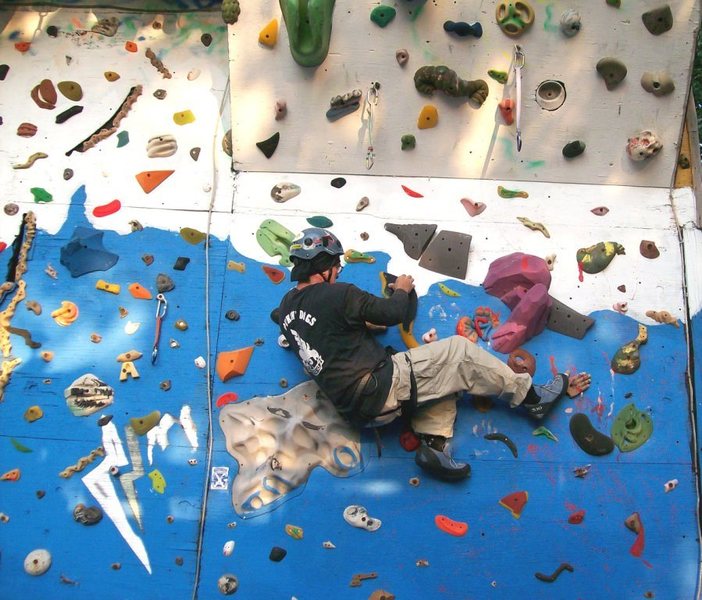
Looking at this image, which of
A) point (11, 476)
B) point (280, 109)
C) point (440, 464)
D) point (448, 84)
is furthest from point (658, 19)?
point (11, 476)

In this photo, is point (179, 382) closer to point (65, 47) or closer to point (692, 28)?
point (65, 47)

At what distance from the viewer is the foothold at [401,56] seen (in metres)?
4.01

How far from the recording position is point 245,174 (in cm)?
419

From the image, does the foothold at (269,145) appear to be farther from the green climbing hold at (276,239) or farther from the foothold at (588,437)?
the foothold at (588,437)

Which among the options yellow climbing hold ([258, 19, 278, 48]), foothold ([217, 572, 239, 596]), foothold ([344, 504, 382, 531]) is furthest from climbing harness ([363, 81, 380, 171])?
foothold ([217, 572, 239, 596])

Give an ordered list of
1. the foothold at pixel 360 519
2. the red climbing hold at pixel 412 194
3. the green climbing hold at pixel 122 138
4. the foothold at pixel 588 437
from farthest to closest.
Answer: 1. the green climbing hold at pixel 122 138
2. the red climbing hold at pixel 412 194
3. the foothold at pixel 588 437
4. the foothold at pixel 360 519

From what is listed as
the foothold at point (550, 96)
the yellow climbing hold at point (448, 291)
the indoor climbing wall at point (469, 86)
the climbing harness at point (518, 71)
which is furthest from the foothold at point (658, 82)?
the yellow climbing hold at point (448, 291)

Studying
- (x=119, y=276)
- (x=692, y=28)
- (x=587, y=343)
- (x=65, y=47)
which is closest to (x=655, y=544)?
(x=587, y=343)

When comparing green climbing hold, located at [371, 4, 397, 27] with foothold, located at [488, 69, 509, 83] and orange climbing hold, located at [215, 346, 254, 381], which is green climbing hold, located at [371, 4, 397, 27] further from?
orange climbing hold, located at [215, 346, 254, 381]

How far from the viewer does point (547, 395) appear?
3.54 m

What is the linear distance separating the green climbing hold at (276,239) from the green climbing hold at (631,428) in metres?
1.67

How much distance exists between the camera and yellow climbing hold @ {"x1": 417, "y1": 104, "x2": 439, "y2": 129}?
4051 millimetres

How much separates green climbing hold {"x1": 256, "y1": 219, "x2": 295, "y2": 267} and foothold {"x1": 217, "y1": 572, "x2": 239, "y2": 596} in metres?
1.44

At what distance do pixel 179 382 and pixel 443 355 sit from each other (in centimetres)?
121
